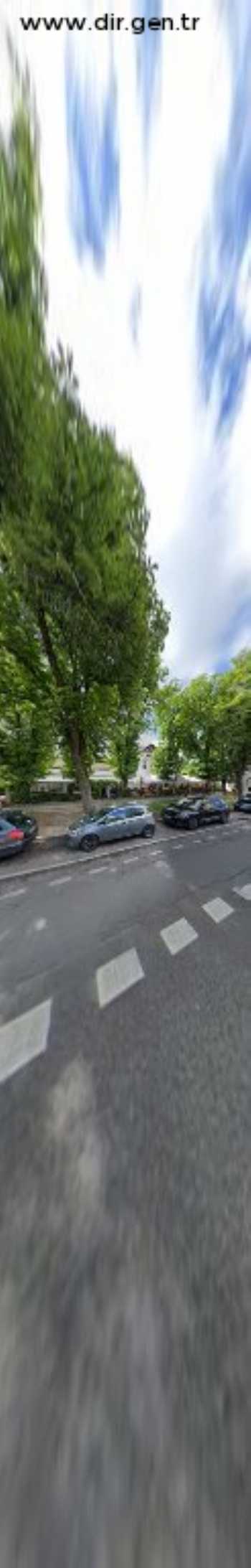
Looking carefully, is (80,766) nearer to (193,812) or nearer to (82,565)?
(193,812)

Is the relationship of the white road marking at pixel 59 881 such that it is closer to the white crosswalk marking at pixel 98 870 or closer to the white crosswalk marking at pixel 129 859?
the white crosswalk marking at pixel 98 870

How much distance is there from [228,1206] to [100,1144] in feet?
2.88

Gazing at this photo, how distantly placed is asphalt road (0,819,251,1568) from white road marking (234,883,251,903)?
3.49 m

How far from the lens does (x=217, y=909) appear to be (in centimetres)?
754

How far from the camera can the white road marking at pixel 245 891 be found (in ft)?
27.2

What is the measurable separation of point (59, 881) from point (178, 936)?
4006 mm

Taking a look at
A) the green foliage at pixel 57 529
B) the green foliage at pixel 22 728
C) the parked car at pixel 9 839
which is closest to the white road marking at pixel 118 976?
the parked car at pixel 9 839

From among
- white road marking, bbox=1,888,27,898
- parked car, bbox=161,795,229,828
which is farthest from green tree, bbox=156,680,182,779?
white road marking, bbox=1,888,27,898

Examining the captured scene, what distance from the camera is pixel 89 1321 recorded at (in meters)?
2.05

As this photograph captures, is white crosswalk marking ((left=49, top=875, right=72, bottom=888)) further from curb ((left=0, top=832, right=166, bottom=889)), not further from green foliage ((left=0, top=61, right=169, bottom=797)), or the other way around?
green foliage ((left=0, top=61, right=169, bottom=797))

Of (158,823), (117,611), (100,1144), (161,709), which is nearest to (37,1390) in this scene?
(100,1144)

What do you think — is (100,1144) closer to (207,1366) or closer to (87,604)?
(207,1366)

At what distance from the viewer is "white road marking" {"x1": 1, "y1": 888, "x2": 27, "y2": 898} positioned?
338 inches

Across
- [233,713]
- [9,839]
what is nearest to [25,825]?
[9,839]
